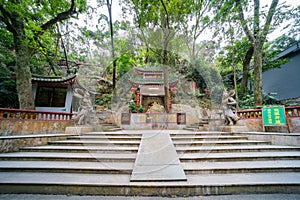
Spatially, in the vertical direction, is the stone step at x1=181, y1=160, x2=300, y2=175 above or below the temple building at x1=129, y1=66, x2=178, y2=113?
below

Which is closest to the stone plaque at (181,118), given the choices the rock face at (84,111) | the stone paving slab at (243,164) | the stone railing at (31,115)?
the stone paving slab at (243,164)

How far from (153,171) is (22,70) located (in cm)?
632

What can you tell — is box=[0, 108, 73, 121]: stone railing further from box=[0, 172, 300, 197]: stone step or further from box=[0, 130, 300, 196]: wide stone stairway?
box=[0, 172, 300, 197]: stone step

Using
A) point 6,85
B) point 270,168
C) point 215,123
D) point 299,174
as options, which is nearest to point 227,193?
point 270,168

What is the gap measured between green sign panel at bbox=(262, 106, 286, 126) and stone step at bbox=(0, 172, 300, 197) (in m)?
2.68

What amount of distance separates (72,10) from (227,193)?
8.30 metres

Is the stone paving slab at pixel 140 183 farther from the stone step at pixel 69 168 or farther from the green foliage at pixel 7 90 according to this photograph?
the green foliage at pixel 7 90

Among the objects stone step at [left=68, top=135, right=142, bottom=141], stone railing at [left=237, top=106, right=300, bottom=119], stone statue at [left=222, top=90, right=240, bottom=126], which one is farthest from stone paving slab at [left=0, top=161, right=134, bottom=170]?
stone railing at [left=237, top=106, right=300, bottom=119]

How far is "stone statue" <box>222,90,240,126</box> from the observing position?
14.0ft

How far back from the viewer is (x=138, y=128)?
6688 millimetres

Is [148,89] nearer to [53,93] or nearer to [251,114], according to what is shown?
[53,93]

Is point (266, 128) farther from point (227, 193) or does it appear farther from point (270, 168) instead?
point (227, 193)

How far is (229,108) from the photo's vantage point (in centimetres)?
443

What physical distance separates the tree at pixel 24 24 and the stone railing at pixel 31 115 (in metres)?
0.80
